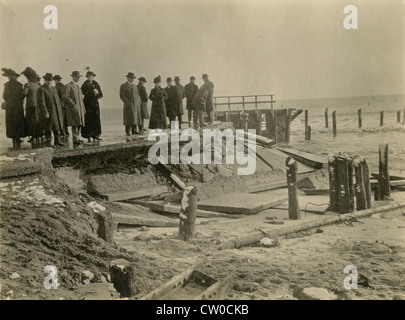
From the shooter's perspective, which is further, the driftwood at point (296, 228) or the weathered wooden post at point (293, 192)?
the weathered wooden post at point (293, 192)

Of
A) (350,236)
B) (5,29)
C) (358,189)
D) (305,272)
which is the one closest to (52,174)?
(5,29)

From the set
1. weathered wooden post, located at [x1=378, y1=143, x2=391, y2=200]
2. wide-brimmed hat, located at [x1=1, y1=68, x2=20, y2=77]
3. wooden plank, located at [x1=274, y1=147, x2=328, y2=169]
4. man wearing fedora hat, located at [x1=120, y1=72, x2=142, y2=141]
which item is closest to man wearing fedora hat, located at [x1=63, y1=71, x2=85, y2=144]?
wide-brimmed hat, located at [x1=1, y1=68, x2=20, y2=77]

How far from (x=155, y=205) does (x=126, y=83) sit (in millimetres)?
4808

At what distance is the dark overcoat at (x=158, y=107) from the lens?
14.6m

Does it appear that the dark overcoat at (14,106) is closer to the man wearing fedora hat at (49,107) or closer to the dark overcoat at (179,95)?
the man wearing fedora hat at (49,107)

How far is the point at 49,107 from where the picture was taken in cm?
1101

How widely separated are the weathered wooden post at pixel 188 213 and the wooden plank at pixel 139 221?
44.6 inches

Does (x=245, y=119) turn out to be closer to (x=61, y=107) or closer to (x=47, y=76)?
(x=61, y=107)

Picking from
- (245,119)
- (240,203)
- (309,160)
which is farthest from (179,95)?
(245,119)

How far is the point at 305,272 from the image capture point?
21.4 feet

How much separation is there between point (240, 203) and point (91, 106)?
5.03m

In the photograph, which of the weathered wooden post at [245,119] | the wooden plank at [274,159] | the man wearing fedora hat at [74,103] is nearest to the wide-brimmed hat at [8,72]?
the man wearing fedora hat at [74,103]
